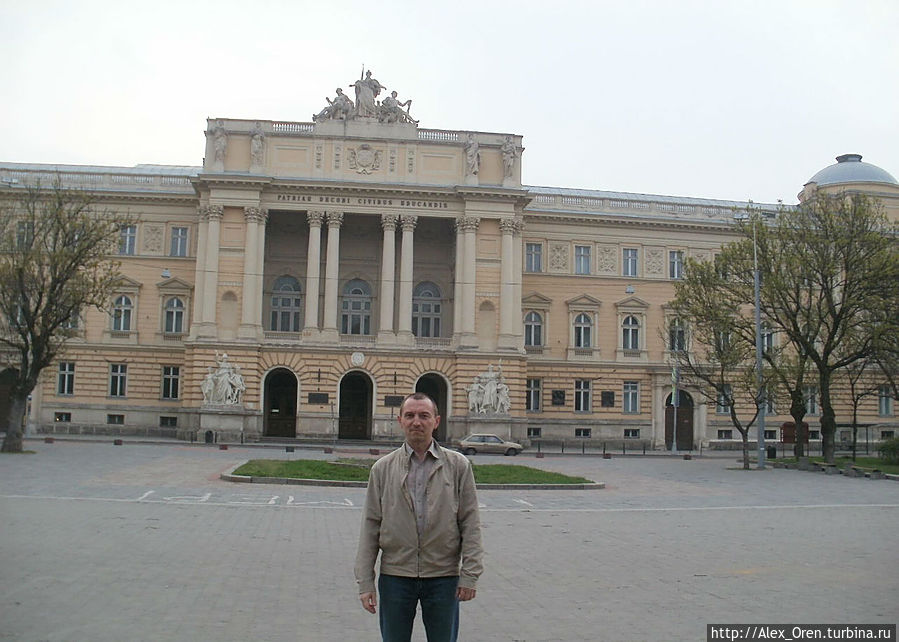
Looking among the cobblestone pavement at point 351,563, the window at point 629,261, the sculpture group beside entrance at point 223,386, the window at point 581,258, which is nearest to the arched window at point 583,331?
the window at point 581,258

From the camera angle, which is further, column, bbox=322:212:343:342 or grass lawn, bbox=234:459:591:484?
column, bbox=322:212:343:342

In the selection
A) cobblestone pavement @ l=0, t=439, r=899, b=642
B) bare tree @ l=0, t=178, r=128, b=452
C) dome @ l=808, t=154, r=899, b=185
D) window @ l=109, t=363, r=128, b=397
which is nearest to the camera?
cobblestone pavement @ l=0, t=439, r=899, b=642

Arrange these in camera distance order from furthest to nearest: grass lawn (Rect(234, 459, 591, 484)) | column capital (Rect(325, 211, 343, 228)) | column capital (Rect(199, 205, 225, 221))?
1. column capital (Rect(325, 211, 343, 228))
2. column capital (Rect(199, 205, 225, 221))
3. grass lawn (Rect(234, 459, 591, 484))

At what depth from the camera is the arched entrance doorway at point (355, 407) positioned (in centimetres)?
5903

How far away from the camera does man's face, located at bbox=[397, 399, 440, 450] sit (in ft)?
21.5

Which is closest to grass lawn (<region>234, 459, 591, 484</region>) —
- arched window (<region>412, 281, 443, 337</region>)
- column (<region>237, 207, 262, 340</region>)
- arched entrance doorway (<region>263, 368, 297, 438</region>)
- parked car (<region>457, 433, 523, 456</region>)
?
parked car (<region>457, 433, 523, 456</region>)

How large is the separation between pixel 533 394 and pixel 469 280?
32.8 ft

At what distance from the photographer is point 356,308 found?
61469mm

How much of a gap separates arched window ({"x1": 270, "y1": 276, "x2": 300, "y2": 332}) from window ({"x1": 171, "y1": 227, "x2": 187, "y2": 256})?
21.4 ft

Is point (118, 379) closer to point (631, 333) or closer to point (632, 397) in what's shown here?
point (632, 397)

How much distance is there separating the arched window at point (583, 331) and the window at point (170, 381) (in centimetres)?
2705

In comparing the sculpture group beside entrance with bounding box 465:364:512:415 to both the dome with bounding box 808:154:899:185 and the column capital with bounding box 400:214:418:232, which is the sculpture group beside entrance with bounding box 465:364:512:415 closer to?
the column capital with bounding box 400:214:418:232

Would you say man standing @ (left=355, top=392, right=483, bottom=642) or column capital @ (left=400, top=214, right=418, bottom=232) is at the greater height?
column capital @ (left=400, top=214, right=418, bottom=232)

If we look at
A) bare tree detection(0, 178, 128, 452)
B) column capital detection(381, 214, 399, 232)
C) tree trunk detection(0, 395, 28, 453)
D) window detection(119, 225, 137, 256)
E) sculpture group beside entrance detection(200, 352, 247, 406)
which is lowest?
tree trunk detection(0, 395, 28, 453)
